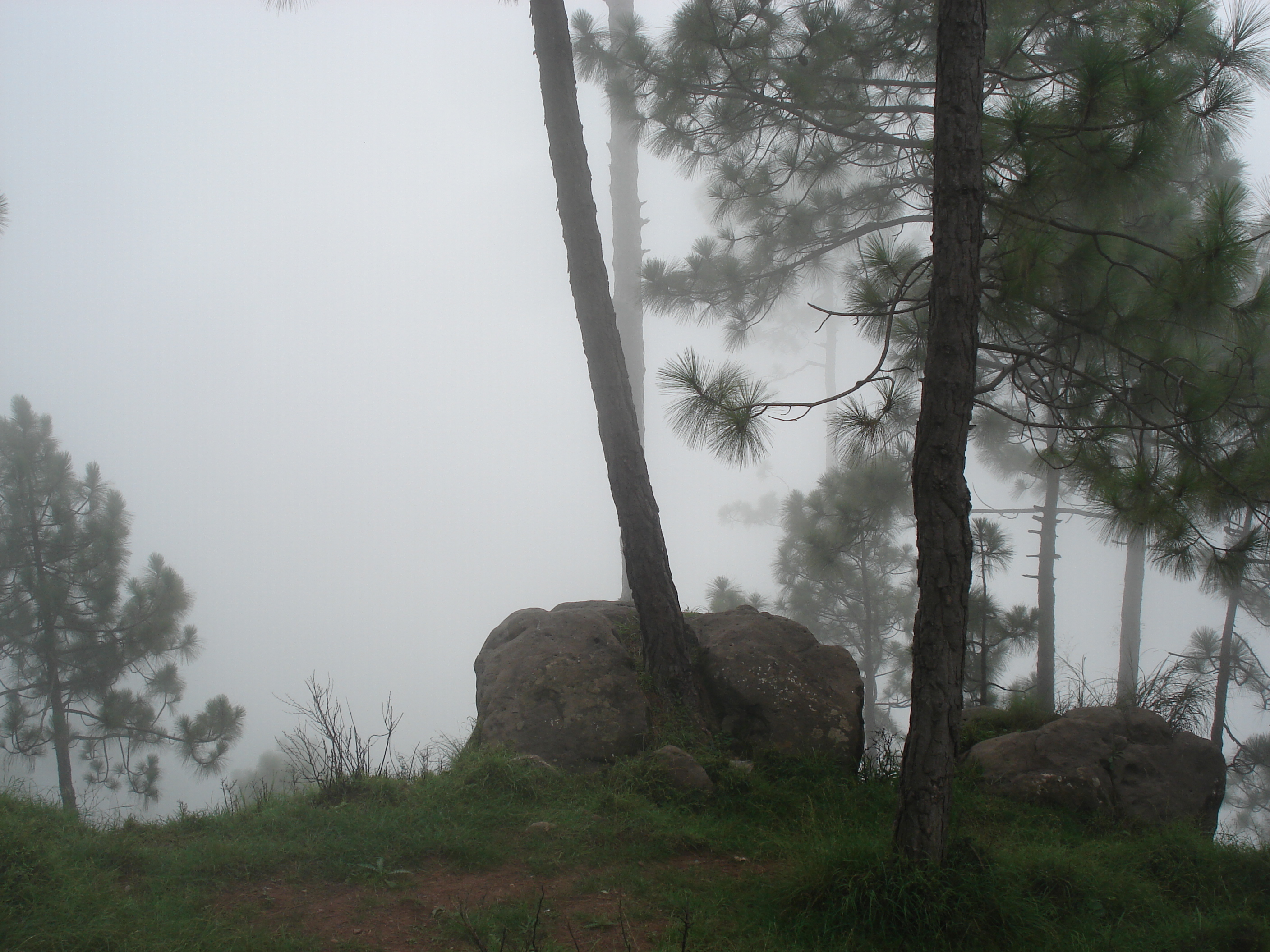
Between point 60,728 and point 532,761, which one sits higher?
point 532,761

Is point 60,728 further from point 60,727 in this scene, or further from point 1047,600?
point 1047,600

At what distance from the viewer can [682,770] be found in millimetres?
3998

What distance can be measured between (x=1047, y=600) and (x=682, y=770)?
5093 millimetres

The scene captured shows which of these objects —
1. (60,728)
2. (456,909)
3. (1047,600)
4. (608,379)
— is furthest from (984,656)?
(60,728)

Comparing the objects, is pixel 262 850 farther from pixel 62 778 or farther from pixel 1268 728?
pixel 1268 728

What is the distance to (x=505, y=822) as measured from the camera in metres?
3.59

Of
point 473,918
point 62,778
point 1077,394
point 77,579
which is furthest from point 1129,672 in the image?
point 77,579

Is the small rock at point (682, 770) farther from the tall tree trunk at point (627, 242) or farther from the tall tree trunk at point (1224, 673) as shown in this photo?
the tall tree trunk at point (627, 242)

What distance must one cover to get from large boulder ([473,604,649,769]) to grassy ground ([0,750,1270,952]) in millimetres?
351

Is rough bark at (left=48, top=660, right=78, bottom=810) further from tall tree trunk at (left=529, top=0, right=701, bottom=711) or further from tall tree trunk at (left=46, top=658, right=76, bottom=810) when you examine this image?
tall tree trunk at (left=529, top=0, right=701, bottom=711)

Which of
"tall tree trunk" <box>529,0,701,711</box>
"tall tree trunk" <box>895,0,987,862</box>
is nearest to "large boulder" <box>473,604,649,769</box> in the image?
"tall tree trunk" <box>529,0,701,711</box>

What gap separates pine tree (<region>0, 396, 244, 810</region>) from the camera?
9086mm

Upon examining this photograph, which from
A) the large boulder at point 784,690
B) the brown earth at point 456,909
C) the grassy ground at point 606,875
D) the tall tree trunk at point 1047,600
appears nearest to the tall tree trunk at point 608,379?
the large boulder at point 784,690

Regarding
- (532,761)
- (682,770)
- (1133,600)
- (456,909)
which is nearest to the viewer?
(456,909)
